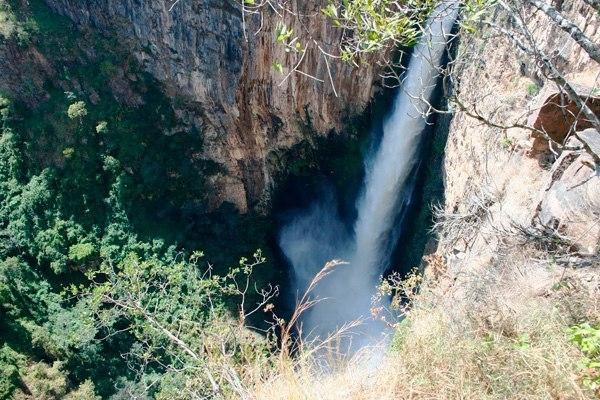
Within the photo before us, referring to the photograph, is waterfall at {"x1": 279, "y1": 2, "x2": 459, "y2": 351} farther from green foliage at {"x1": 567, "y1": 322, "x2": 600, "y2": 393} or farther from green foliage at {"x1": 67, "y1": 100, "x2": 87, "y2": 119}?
green foliage at {"x1": 567, "y1": 322, "x2": 600, "y2": 393}

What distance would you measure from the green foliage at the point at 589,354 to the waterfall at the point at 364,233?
334 inches

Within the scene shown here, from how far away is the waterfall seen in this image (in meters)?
11.8

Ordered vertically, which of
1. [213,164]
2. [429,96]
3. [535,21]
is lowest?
[213,164]

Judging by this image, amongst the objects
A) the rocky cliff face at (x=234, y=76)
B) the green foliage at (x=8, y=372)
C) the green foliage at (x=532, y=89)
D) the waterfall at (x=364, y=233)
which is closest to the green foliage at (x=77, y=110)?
the rocky cliff face at (x=234, y=76)

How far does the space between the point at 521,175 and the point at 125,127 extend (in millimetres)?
10536

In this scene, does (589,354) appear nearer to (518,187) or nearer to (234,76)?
(518,187)

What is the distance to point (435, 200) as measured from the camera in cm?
1008

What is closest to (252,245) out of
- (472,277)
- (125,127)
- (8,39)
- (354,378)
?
(125,127)

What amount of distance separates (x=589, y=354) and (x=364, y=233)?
1080cm

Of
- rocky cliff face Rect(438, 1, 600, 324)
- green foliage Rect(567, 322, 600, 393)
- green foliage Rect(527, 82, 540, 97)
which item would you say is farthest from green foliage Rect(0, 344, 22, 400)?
green foliage Rect(527, 82, 540, 97)

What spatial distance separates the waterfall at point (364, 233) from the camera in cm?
1181

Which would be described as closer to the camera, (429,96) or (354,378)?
(354,378)

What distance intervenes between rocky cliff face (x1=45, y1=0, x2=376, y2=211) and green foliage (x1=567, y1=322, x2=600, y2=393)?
359 inches

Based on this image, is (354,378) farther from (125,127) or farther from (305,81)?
(125,127)
